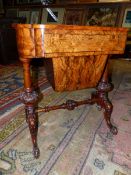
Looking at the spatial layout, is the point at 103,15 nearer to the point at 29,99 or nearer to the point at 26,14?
the point at 26,14

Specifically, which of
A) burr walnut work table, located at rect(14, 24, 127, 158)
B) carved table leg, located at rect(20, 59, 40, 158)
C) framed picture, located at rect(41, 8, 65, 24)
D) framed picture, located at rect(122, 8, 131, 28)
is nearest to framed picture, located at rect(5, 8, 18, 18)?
framed picture, located at rect(41, 8, 65, 24)

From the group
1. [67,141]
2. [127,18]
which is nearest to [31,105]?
→ [67,141]

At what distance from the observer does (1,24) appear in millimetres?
4043

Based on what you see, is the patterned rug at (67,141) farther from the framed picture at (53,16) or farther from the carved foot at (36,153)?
the framed picture at (53,16)

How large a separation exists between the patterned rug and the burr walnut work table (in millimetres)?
134

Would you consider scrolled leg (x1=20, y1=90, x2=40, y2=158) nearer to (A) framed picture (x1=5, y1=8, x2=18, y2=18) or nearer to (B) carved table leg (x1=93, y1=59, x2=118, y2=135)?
(B) carved table leg (x1=93, y1=59, x2=118, y2=135)

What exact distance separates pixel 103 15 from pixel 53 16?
1.56 metres

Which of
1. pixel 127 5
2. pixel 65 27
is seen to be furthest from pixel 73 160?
pixel 127 5

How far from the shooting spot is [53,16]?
5664 millimetres

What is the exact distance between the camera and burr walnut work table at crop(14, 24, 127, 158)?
129 centimetres

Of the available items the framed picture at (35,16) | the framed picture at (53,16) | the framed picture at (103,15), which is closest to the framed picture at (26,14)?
the framed picture at (35,16)

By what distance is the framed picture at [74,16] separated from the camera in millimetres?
5296

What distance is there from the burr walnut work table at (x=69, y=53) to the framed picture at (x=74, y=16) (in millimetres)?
3805

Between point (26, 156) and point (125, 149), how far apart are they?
2.89 ft
